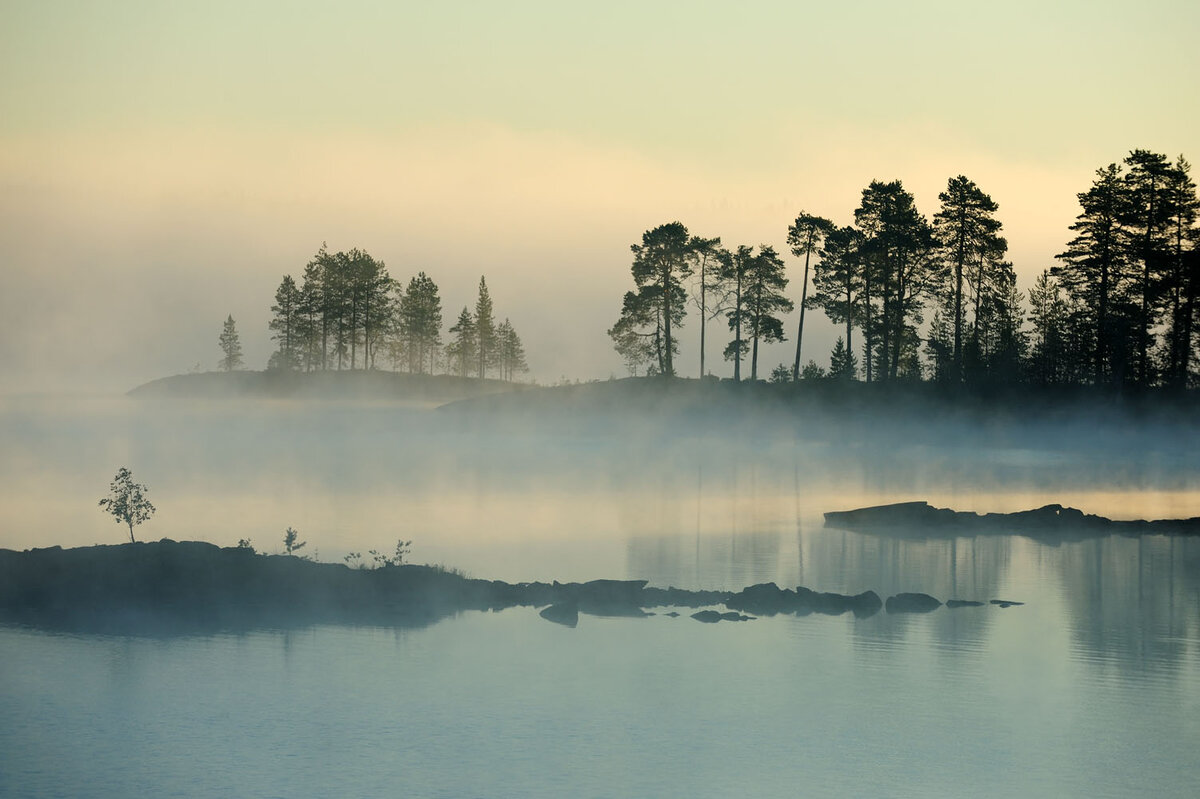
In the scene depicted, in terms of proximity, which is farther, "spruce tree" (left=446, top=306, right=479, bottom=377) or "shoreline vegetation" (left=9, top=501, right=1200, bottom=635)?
"spruce tree" (left=446, top=306, right=479, bottom=377)

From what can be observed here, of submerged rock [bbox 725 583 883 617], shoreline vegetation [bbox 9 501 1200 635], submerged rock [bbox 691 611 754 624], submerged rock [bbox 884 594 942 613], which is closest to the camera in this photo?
shoreline vegetation [bbox 9 501 1200 635]

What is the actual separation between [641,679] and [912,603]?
8.82 meters

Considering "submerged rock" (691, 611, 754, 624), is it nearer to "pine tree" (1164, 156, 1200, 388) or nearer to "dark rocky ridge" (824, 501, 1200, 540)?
"dark rocky ridge" (824, 501, 1200, 540)

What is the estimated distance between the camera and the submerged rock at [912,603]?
28375 mm

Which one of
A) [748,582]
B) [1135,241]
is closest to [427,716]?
[748,582]

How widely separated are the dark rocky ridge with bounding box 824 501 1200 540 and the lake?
1.17 metres

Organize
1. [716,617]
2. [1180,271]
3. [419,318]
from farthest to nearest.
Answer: [419,318] < [1180,271] < [716,617]

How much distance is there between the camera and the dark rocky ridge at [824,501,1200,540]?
41.8 meters

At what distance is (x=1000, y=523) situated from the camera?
141 ft

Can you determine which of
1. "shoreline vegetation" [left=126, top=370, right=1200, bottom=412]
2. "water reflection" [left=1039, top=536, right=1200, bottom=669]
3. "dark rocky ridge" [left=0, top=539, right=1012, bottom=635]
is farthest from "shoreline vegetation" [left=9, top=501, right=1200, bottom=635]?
"shoreline vegetation" [left=126, top=370, right=1200, bottom=412]

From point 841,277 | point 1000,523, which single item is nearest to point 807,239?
point 841,277

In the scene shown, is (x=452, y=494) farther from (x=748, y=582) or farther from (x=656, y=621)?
(x=656, y=621)

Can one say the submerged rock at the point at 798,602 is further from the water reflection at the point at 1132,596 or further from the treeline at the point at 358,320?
the treeline at the point at 358,320

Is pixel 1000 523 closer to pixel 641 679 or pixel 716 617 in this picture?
pixel 716 617
